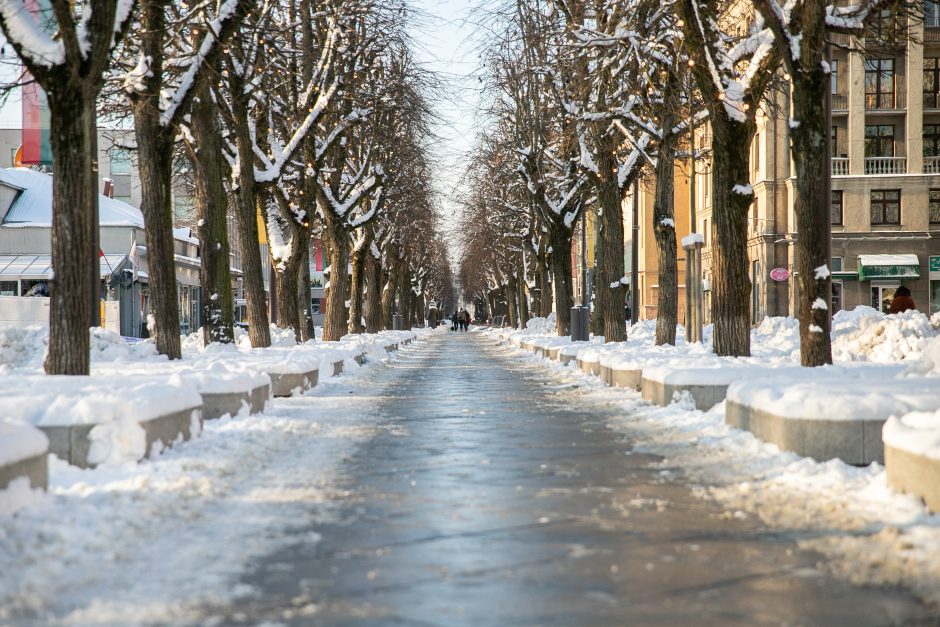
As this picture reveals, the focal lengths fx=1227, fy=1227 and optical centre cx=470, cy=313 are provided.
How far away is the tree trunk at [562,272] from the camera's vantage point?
Result: 39.7m

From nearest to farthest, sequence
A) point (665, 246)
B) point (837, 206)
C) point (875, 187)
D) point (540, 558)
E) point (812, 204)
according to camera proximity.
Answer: point (540, 558), point (812, 204), point (665, 246), point (875, 187), point (837, 206)

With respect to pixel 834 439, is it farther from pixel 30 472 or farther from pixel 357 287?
pixel 357 287

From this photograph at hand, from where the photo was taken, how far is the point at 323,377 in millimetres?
23359

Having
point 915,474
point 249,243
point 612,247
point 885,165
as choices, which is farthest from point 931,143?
point 915,474

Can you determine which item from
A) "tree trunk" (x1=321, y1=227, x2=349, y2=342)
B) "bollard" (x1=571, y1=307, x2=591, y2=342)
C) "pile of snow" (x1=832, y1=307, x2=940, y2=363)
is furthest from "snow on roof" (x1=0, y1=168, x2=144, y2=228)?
"pile of snow" (x1=832, y1=307, x2=940, y2=363)

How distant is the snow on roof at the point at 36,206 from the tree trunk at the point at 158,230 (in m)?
31.6

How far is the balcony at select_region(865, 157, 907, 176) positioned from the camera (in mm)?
59812

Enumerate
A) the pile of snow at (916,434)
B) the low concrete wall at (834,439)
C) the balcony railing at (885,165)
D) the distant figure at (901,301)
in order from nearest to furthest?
the pile of snow at (916,434), the low concrete wall at (834,439), the distant figure at (901,301), the balcony railing at (885,165)

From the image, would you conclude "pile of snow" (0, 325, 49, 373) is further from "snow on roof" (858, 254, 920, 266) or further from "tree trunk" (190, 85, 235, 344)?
"snow on roof" (858, 254, 920, 266)

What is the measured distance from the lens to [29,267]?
47031 mm

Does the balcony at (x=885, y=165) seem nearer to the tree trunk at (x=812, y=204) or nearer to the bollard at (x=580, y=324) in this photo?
the bollard at (x=580, y=324)

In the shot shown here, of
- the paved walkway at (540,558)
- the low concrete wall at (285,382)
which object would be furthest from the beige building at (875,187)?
the paved walkway at (540,558)

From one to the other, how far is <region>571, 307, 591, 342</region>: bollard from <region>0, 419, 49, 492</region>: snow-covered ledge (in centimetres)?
2657

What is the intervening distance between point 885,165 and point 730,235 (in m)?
45.4
